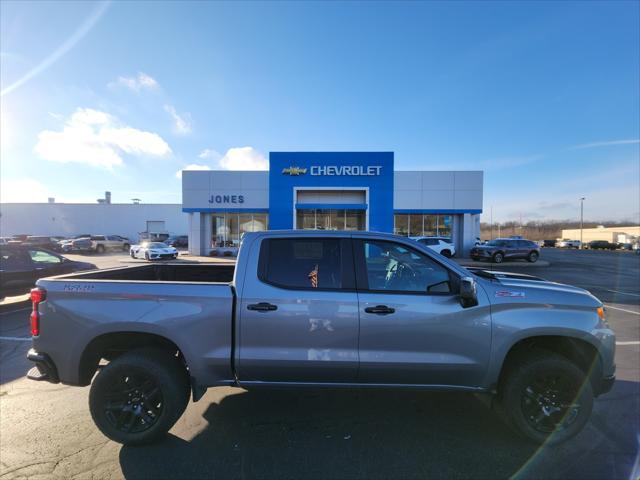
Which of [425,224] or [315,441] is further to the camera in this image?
[425,224]

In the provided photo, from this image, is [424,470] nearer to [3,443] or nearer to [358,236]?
[358,236]

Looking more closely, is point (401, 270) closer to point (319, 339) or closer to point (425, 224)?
point (319, 339)

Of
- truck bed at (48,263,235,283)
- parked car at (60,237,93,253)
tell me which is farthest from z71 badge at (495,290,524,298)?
parked car at (60,237,93,253)

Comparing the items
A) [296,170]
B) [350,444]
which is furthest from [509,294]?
[296,170]

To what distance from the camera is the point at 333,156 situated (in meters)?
23.8

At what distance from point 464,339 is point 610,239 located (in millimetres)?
100879

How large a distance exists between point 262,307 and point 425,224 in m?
26.4

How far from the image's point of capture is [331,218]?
998 inches

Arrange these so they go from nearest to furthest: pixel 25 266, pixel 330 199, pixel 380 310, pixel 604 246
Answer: pixel 380 310, pixel 25 266, pixel 330 199, pixel 604 246

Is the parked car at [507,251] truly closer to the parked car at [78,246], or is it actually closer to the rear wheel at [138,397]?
the rear wheel at [138,397]

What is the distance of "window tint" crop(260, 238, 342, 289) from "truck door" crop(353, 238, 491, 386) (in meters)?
0.34

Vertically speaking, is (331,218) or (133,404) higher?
(331,218)

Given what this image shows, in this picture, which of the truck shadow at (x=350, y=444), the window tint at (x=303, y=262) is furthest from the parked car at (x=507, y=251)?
the window tint at (x=303, y=262)

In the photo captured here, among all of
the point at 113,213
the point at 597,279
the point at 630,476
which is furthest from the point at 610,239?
the point at 113,213
